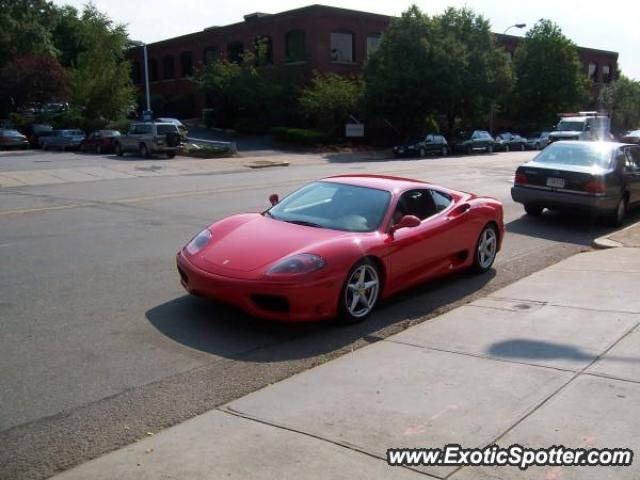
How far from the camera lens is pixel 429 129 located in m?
48.9

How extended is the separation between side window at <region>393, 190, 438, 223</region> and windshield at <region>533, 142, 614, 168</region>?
6.08 metres

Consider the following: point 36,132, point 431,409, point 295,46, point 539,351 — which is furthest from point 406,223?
point 295,46

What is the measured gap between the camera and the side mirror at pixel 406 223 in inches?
266

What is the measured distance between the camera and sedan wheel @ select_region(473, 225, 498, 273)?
27.4 feet

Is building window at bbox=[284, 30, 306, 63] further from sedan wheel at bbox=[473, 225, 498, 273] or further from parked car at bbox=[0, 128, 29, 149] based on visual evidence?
sedan wheel at bbox=[473, 225, 498, 273]

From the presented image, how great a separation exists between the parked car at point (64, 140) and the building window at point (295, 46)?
17.6 m

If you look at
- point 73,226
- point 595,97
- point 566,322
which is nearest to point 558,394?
point 566,322

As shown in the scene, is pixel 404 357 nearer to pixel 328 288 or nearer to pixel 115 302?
pixel 328 288

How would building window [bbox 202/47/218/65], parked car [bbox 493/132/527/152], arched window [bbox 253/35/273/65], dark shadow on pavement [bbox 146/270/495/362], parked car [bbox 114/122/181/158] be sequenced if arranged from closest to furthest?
dark shadow on pavement [bbox 146/270/495/362], parked car [bbox 114/122/181/158], parked car [bbox 493/132/527/152], arched window [bbox 253/35/273/65], building window [bbox 202/47/218/65]

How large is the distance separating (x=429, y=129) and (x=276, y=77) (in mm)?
11601

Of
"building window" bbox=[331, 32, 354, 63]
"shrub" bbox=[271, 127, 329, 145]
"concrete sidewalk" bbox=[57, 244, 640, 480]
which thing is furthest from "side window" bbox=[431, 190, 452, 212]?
"building window" bbox=[331, 32, 354, 63]

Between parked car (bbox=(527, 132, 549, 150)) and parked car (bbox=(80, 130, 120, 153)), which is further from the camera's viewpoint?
parked car (bbox=(527, 132, 549, 150))

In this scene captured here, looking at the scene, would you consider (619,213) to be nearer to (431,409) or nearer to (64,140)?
(431,409)

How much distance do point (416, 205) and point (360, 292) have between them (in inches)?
62.3
